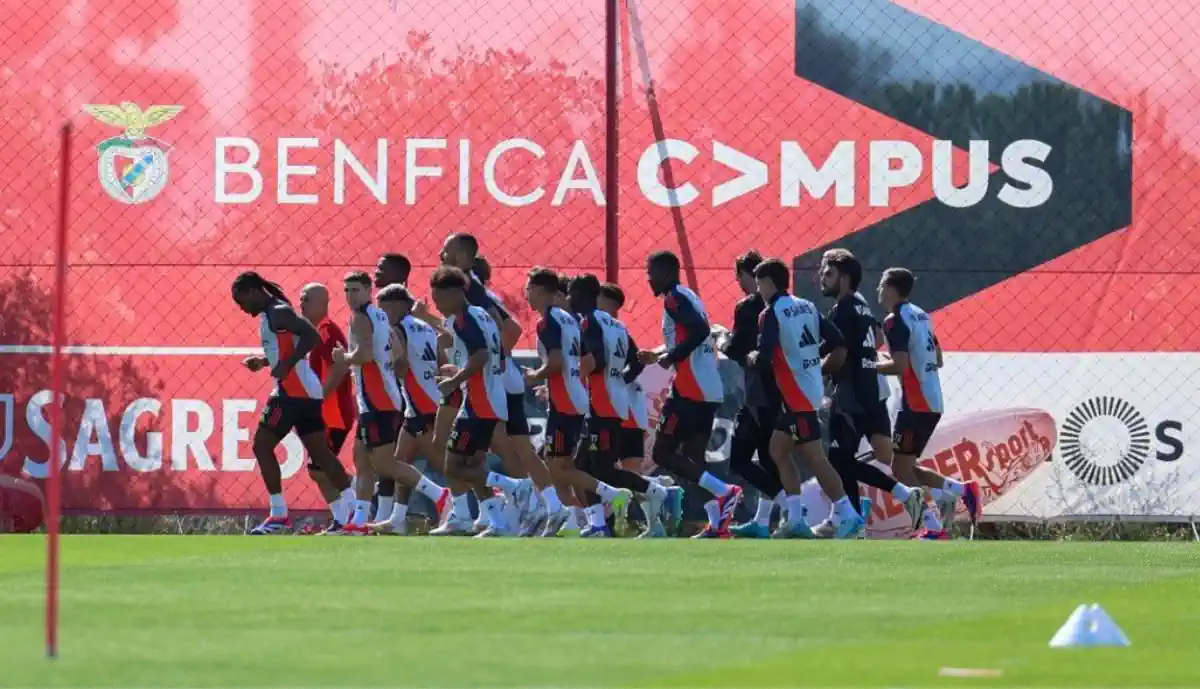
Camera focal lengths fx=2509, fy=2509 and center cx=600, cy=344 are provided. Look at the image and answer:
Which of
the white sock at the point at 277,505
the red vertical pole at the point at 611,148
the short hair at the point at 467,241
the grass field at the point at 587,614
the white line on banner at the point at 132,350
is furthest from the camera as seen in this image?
the white line on banner at the point at 132,350

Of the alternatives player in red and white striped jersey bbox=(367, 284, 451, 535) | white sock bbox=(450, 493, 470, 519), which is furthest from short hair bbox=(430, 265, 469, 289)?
white sock bbox=(450, 493, 470, 519)

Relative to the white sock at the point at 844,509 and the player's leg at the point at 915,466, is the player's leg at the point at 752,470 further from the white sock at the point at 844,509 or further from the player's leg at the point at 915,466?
the player's leg at the point at 915,466

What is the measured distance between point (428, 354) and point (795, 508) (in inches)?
110

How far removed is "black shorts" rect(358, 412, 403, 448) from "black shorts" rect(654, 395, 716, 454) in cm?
181

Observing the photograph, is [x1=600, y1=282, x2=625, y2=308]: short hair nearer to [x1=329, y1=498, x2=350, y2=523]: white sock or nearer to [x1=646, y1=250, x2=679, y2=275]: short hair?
[x1=646, y1=250, x2=679, y2=275]: short hair

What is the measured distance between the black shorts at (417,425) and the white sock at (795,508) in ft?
8.30

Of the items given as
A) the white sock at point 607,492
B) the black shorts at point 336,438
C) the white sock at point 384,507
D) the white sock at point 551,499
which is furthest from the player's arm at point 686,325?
the black shorts at point 336,438

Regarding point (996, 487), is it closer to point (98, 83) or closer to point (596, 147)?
point (596, 147)

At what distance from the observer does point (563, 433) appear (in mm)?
17406

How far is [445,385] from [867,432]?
2933 millimetres

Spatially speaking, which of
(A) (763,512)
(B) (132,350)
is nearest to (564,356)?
(A) (763,512)

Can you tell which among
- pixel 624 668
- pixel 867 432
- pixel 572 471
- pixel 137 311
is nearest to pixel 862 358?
pixel 867 432

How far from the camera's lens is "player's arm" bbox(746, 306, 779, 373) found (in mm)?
16562

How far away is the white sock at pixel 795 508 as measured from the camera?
1698 cm
